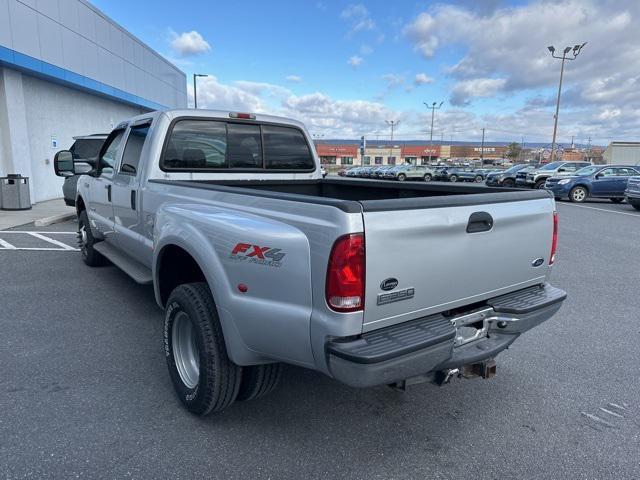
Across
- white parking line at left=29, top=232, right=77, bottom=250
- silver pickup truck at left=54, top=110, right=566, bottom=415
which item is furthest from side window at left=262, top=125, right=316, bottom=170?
white parking line at left=29, top=232, right=77, bottom=250

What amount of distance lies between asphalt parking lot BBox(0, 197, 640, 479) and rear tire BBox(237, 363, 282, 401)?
224 millimetres

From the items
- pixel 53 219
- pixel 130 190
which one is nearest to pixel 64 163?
pixel 130 190

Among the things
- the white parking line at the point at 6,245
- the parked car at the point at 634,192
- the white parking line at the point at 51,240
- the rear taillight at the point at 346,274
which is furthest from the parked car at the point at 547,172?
the rear taillight at the point at 346,274

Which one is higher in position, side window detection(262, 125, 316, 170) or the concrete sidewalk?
side window detection(262, 125, 316, 170)

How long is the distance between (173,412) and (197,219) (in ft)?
4.22

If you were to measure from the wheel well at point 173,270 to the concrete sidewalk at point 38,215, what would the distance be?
8430 millimetres

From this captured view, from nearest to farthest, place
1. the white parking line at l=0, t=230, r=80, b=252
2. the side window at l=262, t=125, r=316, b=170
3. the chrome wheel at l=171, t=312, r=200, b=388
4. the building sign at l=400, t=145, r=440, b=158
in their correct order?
the chrome wheel at l=171, t=312, r=200, b=388 < the side window at l=262, t=125, r=316, b=170 < the white parking line at l=0, t=230, r=80, b=252 < the building sign at l=400, t=145, r=440, b=158

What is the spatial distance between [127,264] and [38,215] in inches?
355

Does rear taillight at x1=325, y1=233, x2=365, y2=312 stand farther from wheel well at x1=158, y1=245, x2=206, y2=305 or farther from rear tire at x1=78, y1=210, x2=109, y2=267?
rear tire at x1=78, y1=210, x2=109, y2=267

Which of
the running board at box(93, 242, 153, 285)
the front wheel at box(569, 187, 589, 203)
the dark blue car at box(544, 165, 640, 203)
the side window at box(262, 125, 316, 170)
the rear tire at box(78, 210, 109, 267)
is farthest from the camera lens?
the front wheel at box(569, 187, 589, 203)

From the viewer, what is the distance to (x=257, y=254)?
2311 millimetres

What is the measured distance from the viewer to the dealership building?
12.8 metres

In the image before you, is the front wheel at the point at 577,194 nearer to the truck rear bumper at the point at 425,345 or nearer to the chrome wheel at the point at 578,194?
the chrome wheel at the point at 578,194

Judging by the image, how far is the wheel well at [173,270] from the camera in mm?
3314
